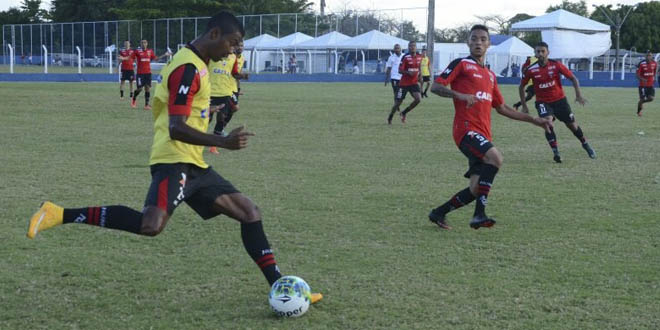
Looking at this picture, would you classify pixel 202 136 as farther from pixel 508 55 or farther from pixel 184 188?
pixel 508 55

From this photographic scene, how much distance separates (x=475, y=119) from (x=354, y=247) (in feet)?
6.51

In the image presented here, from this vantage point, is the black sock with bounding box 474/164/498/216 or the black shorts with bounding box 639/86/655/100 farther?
the black shorts with bounding box 639/86/655/100

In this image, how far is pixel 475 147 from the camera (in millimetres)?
7941

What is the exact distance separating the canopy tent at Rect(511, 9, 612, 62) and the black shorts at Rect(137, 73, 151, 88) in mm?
41186

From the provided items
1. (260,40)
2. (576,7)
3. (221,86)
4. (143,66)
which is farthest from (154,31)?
(576,7)

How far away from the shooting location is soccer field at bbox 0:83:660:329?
17.4ft

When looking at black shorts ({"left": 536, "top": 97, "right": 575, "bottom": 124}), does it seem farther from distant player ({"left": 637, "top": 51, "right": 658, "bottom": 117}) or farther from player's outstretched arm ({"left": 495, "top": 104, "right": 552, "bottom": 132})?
distant player ({"left": 637, "top": 51, "right": 658, "bottom": 117})

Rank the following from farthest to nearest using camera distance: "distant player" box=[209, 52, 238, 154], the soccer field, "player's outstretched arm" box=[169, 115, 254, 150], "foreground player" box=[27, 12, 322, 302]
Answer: "distant player" box=[209, 52, 238, 154] → the soccer field → "foreground player" box=[27, 12, 322, 302] → "player's outstretched arm" box=[169, 115, 254, 150]

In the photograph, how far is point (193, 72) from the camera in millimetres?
5082

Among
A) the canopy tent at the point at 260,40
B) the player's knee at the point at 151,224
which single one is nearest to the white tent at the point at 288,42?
the canopy tent at the point at 260,40

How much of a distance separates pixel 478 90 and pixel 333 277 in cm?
302

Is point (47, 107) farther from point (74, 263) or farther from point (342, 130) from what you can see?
point (74, 263)

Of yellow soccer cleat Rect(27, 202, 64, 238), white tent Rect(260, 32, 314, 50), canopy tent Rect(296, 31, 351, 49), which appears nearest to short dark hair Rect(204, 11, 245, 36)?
yellow soccer cleat Rect(27, 202, 64, 238)

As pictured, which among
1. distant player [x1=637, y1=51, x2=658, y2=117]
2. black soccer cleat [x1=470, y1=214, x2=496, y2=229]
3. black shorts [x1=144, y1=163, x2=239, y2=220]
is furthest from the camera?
distant player [x1=637, y1=51, x2=658, y2=117]
